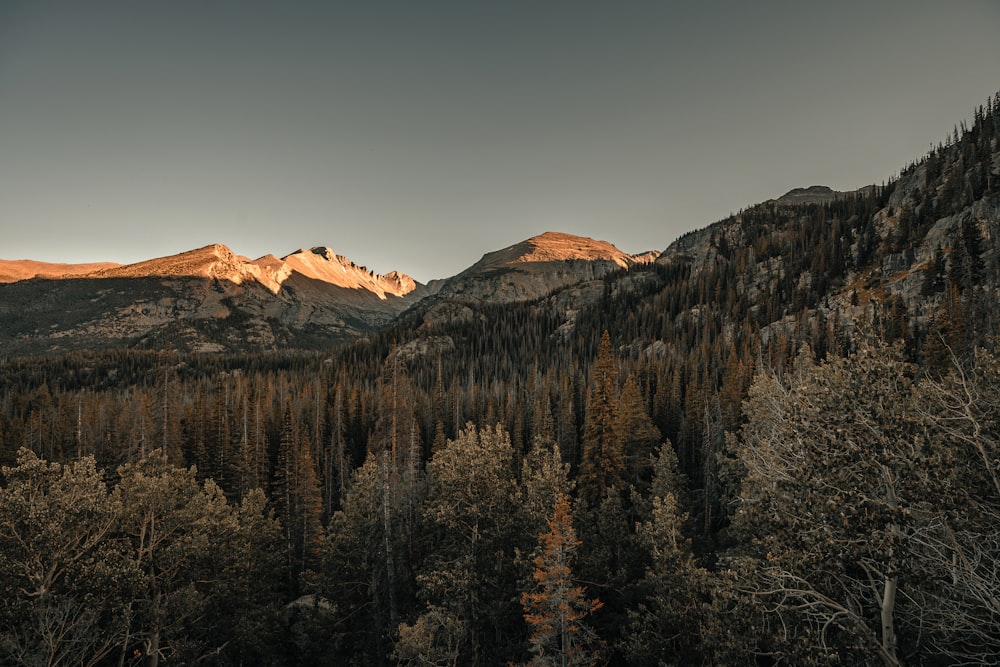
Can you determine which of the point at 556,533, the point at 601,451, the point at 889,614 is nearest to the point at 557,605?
the point at 556,533

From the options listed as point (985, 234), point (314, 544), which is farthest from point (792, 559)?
point (985, 234)

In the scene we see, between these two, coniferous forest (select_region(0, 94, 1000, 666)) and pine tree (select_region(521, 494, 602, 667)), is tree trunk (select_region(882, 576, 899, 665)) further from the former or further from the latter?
pine tree (select_region(521, 494, 602, 667))

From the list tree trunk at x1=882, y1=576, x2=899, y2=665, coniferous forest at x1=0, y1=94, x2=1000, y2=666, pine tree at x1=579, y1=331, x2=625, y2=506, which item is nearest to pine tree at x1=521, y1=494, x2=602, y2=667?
coniferous forest at x1=0, y1=94, x2=1000, y2=666

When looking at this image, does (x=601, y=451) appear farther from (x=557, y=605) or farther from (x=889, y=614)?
(x=889, y=614)

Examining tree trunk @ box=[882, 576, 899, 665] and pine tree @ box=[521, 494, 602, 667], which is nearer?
tree trunk @ box=[882, 576, 899, 665]

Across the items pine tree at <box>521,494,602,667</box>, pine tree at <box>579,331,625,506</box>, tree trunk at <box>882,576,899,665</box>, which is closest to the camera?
tree trunk at <box>882,576,899,665</box>

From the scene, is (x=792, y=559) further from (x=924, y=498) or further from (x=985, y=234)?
(x=985, y=234)

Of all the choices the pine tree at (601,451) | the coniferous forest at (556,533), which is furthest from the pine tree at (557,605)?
the pine tree at (601,451)

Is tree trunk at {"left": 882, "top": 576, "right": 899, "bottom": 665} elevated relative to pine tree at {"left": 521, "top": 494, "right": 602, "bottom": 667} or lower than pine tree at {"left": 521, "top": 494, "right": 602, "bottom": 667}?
elevated

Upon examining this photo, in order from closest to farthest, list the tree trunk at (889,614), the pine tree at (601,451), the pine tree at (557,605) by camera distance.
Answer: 1. the tree trunk at (889,614)
2. the pine tree at (557,605)
3. the pine tree at (601,451)

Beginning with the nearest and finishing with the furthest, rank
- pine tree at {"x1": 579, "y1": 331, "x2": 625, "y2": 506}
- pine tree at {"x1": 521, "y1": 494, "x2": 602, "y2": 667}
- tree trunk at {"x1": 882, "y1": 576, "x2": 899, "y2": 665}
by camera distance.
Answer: tree trunk at {"x1": 882, "y1": 576, "x2": 899, "y2": 665} → pine tree at {"x1": 521, "y1": 494, "x2": 602, "y2": 667} → pine tree at {"x1": 579, "y1": 331, "x2": 625, "y2": 506}

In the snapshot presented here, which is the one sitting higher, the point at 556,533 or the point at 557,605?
the point at 556,533

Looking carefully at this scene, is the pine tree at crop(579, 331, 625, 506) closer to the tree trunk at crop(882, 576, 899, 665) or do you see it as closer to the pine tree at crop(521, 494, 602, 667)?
the pine tree at crop(521, 494, 602, 667)

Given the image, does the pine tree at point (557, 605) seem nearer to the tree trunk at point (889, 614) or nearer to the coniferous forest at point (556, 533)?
the coniferous forest at point (556, 533)
